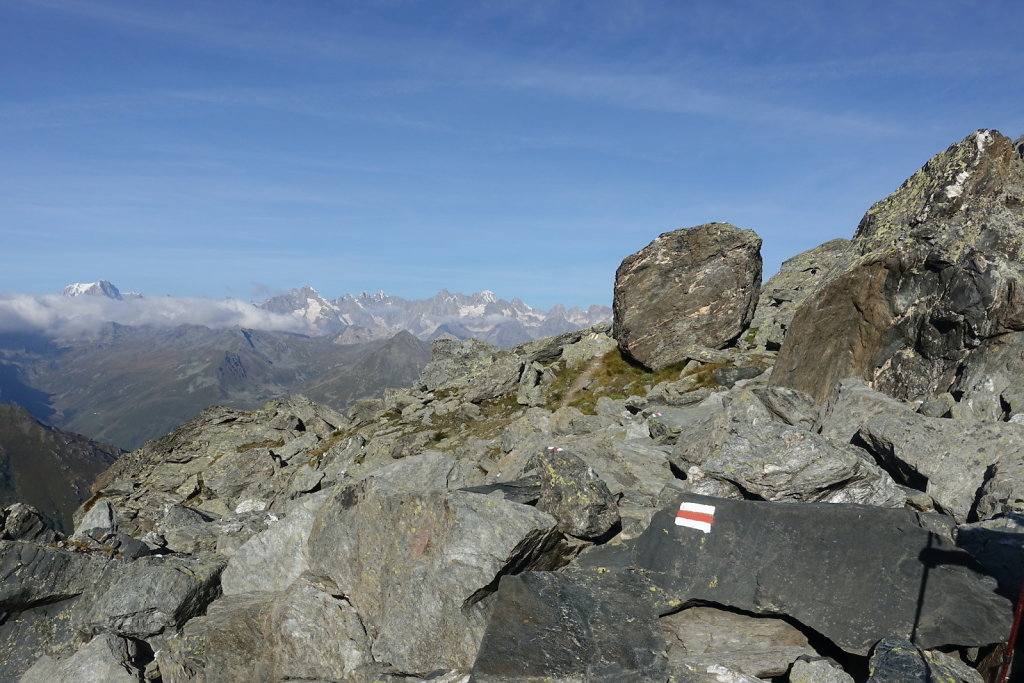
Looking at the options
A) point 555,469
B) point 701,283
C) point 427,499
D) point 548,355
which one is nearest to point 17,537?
point 427,499

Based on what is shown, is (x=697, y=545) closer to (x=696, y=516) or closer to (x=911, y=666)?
(x=696, y=516)

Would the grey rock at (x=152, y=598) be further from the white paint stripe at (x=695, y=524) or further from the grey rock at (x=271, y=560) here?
the white paint stripe at (x=695, y=524)

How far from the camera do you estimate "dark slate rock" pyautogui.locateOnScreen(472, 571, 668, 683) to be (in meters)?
9.15

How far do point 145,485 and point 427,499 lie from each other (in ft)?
171

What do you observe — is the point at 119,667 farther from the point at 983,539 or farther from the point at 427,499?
the point at 983,539

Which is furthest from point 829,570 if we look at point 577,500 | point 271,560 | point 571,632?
point 271,560

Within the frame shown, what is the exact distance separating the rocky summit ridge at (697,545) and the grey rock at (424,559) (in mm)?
46

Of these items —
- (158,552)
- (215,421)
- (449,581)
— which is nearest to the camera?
(449,581)

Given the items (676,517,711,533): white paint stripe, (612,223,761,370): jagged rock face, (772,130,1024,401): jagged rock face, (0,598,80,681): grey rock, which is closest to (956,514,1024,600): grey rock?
(676,517,711,533): white paint stripe

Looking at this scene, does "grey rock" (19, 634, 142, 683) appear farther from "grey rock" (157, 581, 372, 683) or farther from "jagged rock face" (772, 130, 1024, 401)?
"jagged rock face" (772, 130, 1024, 401)

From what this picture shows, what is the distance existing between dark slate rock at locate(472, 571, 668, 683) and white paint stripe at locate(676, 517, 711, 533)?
1.42 m

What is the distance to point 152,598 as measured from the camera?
42.9 feet

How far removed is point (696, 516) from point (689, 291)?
98.0ft

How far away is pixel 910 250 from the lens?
2075 cm
